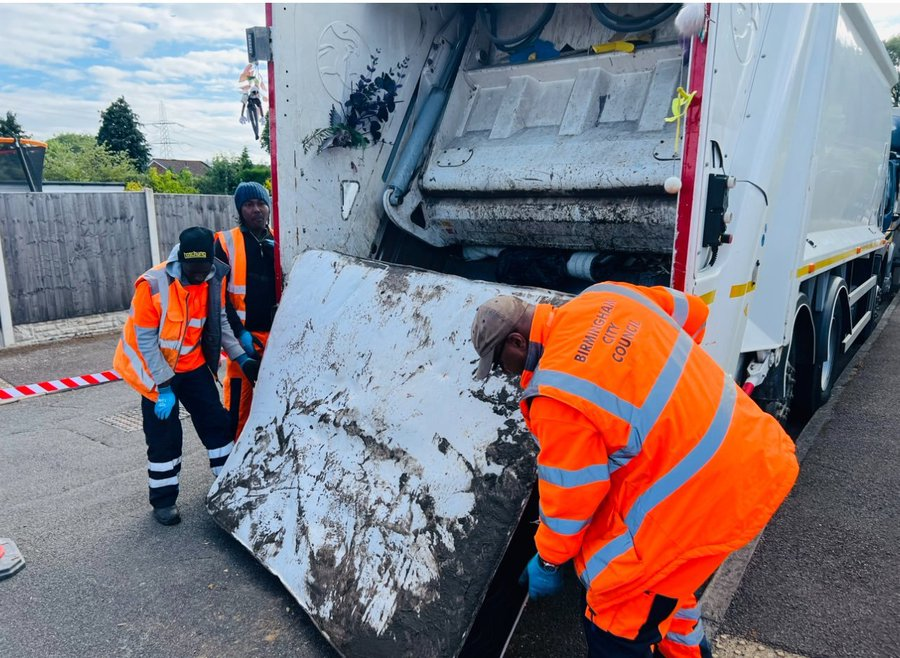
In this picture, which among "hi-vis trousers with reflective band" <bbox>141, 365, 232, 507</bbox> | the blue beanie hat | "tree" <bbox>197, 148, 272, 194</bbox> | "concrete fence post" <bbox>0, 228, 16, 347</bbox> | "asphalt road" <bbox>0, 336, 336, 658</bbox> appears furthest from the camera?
"tree" <bbox>197, 148, 272, 194</bbox>

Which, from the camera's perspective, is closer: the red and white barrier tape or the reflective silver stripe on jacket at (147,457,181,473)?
the reflective silver stripe on jacket at (147,457,181,473)

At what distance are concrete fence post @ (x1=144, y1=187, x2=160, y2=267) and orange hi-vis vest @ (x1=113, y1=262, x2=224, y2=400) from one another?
540 centimetres

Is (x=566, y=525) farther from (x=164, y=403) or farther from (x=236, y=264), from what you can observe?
(x=236, y=264)

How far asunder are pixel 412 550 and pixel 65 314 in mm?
6692

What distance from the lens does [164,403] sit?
2861mm

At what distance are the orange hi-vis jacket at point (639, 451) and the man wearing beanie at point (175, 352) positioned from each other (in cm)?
184

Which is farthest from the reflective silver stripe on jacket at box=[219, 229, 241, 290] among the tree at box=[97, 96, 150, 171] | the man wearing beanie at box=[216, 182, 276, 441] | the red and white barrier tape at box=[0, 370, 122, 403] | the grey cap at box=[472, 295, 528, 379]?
the tree at box=[97, 96, 150, 171]

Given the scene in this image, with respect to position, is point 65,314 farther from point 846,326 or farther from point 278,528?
point 846,326

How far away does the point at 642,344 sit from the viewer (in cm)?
151

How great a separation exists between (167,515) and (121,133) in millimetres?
42085

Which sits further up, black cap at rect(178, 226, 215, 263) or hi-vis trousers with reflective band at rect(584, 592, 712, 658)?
black cap at rect(178, 226, 215, 263)

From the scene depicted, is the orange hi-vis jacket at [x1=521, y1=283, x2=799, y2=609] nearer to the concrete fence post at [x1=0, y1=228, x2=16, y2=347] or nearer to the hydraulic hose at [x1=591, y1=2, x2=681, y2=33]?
the hydraulic hose at [x1=591, y1=2, x2=681, y2=33]

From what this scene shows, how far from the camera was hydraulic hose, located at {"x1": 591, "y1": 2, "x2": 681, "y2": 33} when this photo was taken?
3.01m

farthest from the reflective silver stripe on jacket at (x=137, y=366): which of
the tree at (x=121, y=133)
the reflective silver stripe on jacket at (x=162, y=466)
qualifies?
the tree at (x=121, y=133)
